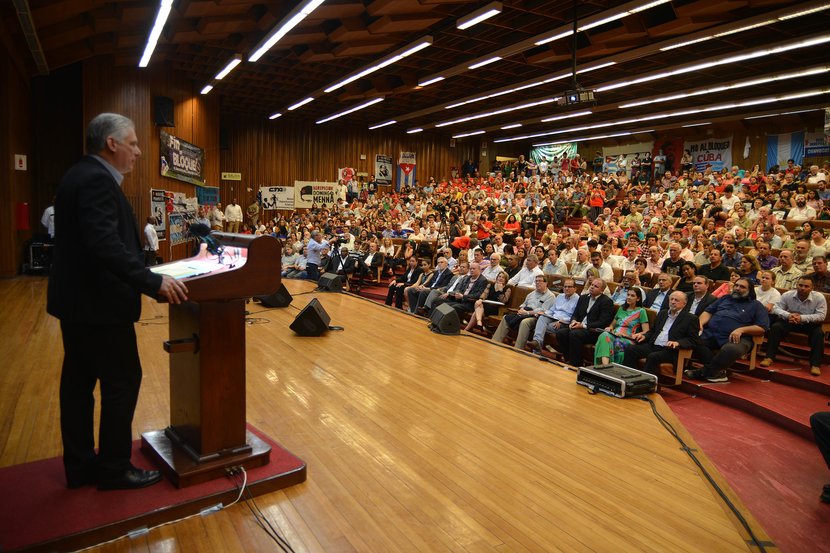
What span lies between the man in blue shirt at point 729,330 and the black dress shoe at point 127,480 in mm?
4490

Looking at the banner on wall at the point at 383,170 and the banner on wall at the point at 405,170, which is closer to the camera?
the banner on wall at the point at 383,170

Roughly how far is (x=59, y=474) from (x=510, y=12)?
8.62 meters

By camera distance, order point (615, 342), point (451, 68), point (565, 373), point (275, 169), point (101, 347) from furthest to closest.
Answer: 1. point (275, 169)
2. point (451, 68)
3. point (615, 342)
4. point (565, 373)
5. point (101, 347)

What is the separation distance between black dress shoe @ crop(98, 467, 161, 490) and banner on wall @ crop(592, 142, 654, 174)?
18728 mm

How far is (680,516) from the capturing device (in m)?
2.28

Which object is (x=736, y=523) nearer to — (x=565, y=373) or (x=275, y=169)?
(x=565, y=373)

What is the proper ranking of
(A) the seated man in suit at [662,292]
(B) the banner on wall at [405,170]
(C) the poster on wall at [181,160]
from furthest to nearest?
(B) the banner on wall at [405,170], (C) the poster on wall at [181,160], (A) the seated man in suit at [662,292]

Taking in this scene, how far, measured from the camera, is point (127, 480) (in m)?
2.03

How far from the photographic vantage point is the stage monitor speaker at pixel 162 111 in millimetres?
10844

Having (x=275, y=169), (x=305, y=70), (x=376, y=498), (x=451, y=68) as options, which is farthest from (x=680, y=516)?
(x=275, y=169)

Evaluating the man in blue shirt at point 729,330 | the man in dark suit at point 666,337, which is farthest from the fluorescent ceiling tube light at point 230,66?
the man in blue shirt at point 729,330

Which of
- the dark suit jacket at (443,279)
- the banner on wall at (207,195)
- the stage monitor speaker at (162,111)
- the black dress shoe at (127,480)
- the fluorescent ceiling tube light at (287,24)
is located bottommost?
the black dress shoe at (127,480)

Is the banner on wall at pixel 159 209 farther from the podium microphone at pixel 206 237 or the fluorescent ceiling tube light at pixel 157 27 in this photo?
the podium microphone at pixel 206 237

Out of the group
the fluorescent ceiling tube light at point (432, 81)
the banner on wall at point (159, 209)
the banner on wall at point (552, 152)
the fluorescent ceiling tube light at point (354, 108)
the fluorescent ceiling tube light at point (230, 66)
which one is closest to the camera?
the fluorescent ceiling tube light at point (230, 66)
